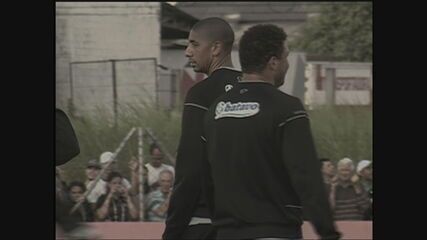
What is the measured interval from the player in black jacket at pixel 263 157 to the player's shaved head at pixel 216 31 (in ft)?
2.05

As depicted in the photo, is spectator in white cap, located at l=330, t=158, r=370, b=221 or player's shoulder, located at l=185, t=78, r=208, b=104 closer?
player's shoulder, located at l=185, t=78, r=208, b=104

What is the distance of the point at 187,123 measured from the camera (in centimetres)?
467

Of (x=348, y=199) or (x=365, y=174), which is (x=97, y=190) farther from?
(x=365, y=174)

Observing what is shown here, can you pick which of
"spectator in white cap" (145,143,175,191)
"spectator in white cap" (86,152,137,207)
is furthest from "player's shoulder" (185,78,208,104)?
"spectator in white cap" (145,143,175,191)

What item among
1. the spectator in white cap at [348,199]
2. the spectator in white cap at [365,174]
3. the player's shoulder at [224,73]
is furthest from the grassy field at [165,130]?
the player's shoulder at [224,73]

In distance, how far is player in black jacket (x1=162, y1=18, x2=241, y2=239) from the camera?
4.63m

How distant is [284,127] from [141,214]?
26.4 feet

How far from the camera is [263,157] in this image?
13.3 feet

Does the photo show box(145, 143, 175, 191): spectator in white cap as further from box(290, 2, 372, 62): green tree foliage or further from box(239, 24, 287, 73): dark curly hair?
box(290, 2, 372, 62): green tree foliage

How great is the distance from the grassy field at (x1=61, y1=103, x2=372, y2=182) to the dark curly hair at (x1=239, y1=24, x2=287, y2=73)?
8816mm

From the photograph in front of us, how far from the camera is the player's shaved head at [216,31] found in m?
4.94

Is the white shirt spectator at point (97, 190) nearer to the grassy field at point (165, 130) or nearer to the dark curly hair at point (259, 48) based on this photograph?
the grassy field at point (165, 130)

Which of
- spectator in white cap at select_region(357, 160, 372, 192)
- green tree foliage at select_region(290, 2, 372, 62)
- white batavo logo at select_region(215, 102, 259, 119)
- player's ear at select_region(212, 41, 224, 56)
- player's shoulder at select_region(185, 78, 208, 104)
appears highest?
green tree foliage at select_region(290, 2, 372, 62)
